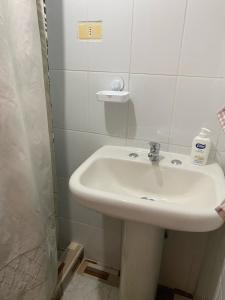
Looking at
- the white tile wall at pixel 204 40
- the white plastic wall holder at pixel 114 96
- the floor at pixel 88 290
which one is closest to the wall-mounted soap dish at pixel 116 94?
the white plastic wall holder at pixel 114 96

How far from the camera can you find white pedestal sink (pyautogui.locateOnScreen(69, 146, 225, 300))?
73 centimetres

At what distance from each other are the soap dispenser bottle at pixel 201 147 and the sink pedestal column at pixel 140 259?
327mm

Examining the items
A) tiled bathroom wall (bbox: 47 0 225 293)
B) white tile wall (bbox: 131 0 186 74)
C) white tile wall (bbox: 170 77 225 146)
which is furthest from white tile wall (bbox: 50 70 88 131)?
white tile wall (bbox: 170 77 225 146)

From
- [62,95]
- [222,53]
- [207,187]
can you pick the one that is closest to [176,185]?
[207,187]

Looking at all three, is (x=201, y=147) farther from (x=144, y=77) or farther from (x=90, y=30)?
(x=90, y=30)

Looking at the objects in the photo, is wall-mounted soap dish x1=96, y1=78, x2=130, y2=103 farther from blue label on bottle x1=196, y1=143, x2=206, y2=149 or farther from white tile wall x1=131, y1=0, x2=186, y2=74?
blue label on bottle x1=196, y1=143, x2=206, y2=149

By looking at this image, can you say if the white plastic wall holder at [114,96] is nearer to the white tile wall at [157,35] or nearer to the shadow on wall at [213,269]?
the white tile wall at [157,35]

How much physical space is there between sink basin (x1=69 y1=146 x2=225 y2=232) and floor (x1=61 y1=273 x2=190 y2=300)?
2.24ft

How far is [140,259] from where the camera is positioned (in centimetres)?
95

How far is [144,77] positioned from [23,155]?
→ 0.58 meters

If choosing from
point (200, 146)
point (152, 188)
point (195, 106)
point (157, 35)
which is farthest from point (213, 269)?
point (157, 35)

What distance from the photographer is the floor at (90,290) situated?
1.25 m

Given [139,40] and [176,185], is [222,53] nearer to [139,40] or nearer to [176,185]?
[139,40]

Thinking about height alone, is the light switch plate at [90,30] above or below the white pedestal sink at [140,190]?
above
